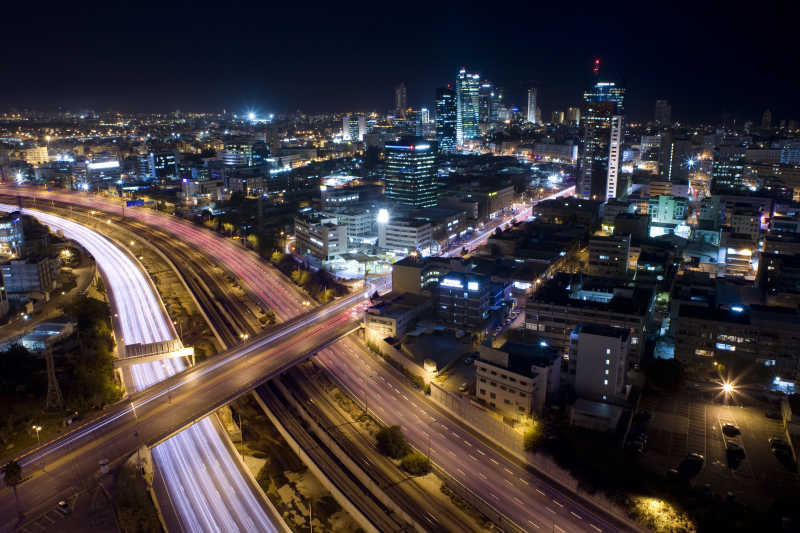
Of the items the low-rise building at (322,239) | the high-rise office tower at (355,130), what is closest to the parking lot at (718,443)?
the low-rise building at (322,239)

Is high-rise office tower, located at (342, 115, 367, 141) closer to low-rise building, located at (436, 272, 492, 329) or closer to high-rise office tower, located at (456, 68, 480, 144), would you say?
high-rise office tower, located at (456, 68, 480, 144)

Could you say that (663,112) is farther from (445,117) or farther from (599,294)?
(599,294)

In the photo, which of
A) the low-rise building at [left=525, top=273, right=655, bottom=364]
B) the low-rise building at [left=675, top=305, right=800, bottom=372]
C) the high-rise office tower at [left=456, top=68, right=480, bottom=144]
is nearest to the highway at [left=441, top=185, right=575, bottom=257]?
the low-rise building at [left=525, top=273, right=655, bottom=364]

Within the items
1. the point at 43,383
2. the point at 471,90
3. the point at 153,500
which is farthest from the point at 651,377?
the point at 471,90

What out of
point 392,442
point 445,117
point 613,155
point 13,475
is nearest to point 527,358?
point 392,442

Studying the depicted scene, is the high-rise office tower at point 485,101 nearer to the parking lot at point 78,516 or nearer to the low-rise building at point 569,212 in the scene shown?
the low-rise building at point 569,212

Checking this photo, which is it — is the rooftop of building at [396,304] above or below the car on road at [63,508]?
above
